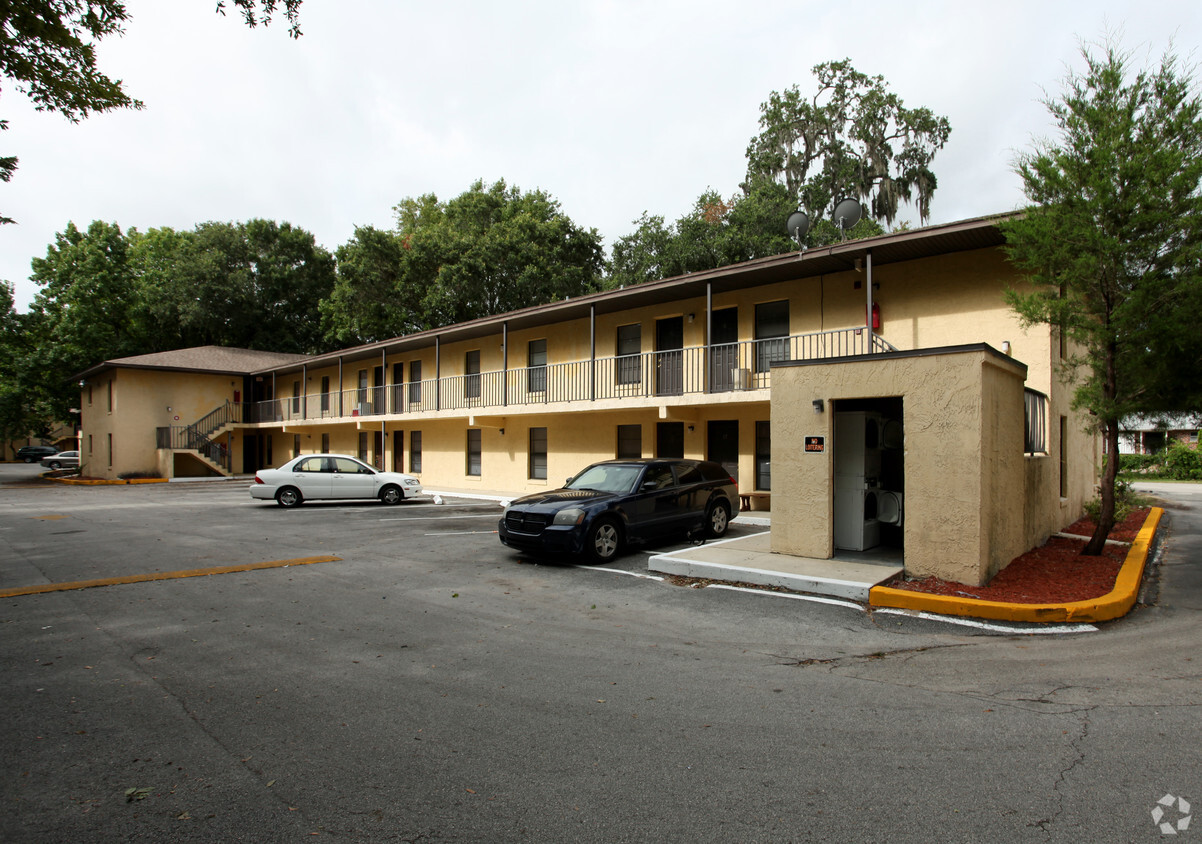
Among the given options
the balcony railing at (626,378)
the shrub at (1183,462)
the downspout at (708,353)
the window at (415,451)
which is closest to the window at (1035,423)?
the balcony railing at (626,378)

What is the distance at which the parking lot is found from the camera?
10.0 ft

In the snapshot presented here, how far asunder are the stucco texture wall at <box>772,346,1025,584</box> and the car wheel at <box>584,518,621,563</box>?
2546 mm

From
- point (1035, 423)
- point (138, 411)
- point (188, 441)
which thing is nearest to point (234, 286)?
point (138, 411)

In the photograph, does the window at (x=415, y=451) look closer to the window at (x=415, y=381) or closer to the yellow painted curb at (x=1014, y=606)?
the window at (x=415, y=381)

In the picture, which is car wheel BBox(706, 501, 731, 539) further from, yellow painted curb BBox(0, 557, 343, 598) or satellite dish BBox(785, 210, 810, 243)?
satellite dish BBox(785, 210, 810, 243)

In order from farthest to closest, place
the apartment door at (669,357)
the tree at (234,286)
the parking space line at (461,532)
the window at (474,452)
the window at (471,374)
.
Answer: the tree at (234,286), the window at (474,452), the window at (471,374), the apartment door at (669,357), the parking space line at (461,532)

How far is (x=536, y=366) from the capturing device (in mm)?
21250

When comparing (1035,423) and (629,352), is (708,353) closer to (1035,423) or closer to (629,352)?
(629,352)

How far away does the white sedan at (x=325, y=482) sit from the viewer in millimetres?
18438

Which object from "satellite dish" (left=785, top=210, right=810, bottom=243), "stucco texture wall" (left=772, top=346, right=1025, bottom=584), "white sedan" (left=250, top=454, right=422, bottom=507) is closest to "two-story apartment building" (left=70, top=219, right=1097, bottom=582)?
"stucco texture wall" (left=772, top=346, right=1025, bottom=584)

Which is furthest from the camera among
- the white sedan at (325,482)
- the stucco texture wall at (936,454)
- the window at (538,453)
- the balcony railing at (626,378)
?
the window at (538,453)

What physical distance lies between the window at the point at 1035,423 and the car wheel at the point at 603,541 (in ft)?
19.1

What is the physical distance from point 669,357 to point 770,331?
2745 millimetres

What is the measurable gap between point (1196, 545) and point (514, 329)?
1809 centimetres
